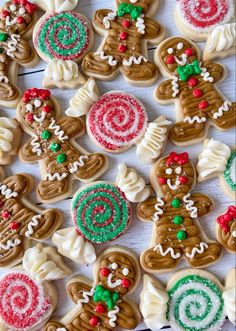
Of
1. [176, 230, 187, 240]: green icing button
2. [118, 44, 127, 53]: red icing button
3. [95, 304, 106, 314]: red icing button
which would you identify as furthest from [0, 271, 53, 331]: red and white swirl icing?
[118, 44, 127, 53]: red icing button

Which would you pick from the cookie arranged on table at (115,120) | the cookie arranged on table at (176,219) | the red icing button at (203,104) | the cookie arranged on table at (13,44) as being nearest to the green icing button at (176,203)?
the cookie arranged on table at (176,219)

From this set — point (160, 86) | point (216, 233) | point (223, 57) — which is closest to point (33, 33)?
point (160, 86)

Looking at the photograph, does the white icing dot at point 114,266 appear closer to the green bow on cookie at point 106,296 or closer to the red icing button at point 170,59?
the green bow on cookie at point 106,296

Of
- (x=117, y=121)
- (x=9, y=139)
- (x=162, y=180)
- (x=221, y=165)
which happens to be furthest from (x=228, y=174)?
(x=9, y=139)

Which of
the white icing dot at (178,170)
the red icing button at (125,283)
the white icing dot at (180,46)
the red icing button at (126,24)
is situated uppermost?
the red icing button at (126,24)

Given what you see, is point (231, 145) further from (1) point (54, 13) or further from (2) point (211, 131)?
(1) point (54, 13)

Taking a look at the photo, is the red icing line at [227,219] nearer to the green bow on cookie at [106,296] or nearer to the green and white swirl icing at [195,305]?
the green and white swirl icing at [195,305]

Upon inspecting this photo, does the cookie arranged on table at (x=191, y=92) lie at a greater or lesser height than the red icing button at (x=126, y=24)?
lesser

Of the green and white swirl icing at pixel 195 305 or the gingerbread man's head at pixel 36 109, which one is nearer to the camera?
the green and white swirl icing at pixel 195 305
